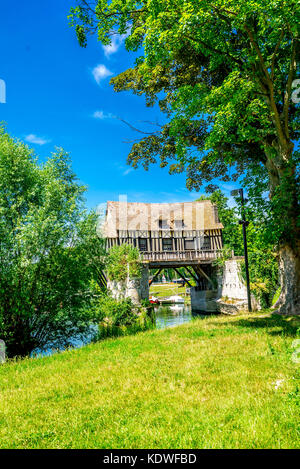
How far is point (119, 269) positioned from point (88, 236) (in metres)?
10.5

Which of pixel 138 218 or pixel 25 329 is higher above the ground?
pixel 138 218

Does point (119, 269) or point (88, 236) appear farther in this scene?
point (119, 269)

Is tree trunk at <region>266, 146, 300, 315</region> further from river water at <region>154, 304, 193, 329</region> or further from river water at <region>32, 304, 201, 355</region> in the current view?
river water at <region>154, 304, 193, 329</region>

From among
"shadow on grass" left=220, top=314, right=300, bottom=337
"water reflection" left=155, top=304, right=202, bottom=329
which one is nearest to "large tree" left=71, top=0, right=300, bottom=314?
"shadow on grass" left=220, top=314, right=300, bottom=337

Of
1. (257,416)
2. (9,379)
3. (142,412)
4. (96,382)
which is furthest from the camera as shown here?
(9,379)


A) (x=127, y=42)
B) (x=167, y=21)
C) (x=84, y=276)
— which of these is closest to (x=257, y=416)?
(x=84, y=276)

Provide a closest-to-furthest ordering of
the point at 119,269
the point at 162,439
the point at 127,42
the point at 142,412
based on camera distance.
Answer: the point at 162,439 < the point at 142,412 < the point at 127,42 < the point at 119,269

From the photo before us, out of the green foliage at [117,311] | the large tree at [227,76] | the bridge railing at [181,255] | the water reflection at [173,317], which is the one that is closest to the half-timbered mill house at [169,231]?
the bridge railing at [181,255]

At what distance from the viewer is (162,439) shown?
2832 millimetres

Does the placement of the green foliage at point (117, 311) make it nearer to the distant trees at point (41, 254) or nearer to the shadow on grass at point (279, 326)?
the distant trees at point (41, 254)

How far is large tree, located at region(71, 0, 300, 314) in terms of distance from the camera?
7.68 m

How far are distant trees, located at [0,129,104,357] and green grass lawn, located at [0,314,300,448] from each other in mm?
3183

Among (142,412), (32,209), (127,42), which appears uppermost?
(127,42)

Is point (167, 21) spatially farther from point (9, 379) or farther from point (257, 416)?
point (9, 379)
